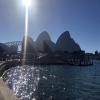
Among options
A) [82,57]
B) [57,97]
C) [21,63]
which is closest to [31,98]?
[57,97]

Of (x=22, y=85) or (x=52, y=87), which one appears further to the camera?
(x=22, y=85)

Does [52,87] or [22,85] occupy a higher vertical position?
[22,85]

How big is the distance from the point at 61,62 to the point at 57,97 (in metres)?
149

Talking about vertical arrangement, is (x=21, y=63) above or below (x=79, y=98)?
above

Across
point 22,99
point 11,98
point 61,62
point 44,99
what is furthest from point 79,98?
point 61,62

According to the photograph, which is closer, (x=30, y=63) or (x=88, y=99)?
(x=88, y=99)

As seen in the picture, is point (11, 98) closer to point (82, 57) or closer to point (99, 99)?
point (99, 99)

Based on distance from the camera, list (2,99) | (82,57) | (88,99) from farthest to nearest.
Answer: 1. (82,57)
2. (88,99)
3. (2,99)

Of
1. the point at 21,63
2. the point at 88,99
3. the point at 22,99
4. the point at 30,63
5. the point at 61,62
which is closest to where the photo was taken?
the point at 22,99

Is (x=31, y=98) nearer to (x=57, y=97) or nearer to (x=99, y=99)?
(x=57, y=97)

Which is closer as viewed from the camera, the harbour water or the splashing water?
the splashing water

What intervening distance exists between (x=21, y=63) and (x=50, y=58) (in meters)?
54.0

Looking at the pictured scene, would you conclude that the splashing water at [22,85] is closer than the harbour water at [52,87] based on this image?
Yes

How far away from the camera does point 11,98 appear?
22719mm
